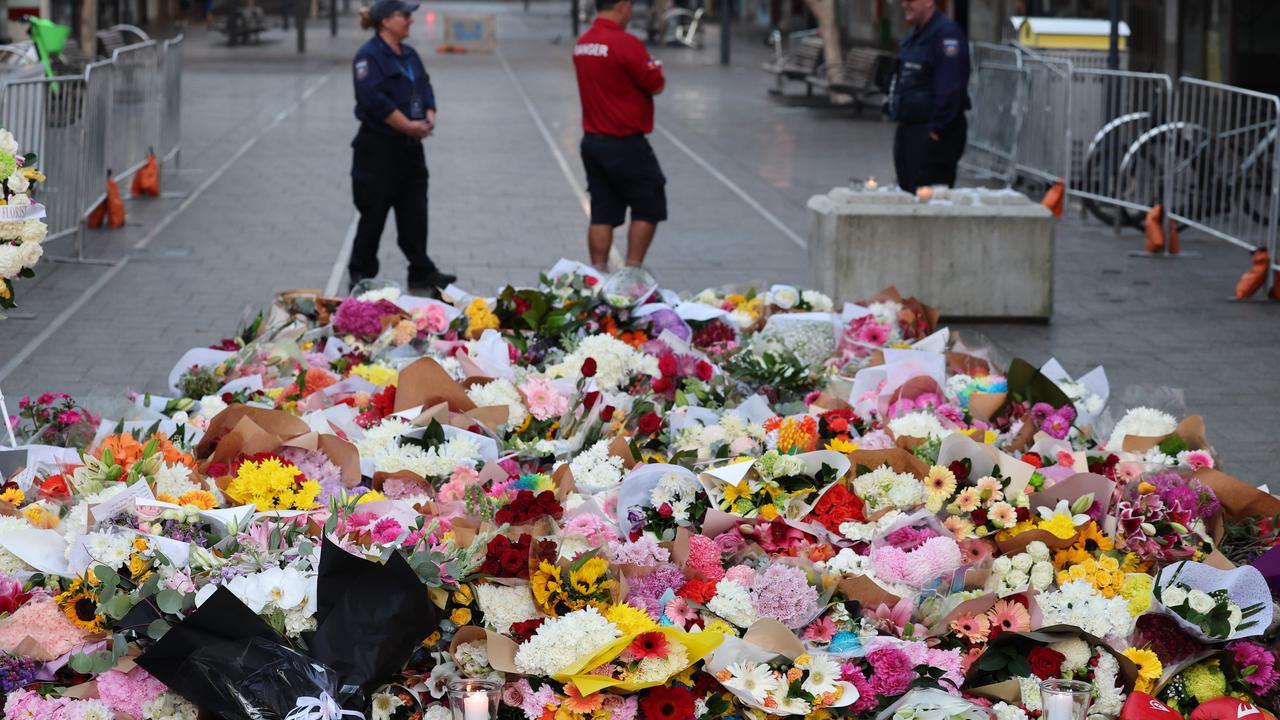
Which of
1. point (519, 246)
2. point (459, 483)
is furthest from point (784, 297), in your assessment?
point (519, 246)

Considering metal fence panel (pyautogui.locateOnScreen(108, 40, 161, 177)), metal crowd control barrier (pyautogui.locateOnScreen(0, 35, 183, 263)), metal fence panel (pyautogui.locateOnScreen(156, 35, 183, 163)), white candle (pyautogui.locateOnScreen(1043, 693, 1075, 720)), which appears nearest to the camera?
white candle (pyautogui.locateOnScreen(1043, 693, 1075, 720))

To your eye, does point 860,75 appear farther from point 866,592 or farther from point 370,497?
Answer: point 866,592

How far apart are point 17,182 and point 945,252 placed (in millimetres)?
5612

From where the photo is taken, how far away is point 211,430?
16.1 ft

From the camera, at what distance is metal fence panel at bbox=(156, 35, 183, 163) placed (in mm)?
14156

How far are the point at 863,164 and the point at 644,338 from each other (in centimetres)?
1069

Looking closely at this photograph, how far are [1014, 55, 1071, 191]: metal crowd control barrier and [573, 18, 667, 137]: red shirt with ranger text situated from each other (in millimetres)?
5409

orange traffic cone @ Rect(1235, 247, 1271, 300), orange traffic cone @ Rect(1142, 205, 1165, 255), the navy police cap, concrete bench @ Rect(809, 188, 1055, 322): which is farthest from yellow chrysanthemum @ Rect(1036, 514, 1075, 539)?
orange traffic cone @ Rect(1142, 205, 1165, 255)

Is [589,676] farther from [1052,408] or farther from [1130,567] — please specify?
[1052,408]

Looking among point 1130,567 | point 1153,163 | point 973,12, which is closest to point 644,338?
point 1130,567

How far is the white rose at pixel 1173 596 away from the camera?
382 centimetres

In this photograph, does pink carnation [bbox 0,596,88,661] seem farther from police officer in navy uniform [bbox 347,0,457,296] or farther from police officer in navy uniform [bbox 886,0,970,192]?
police officer in navy uniform [bbox 886,0,970,192]

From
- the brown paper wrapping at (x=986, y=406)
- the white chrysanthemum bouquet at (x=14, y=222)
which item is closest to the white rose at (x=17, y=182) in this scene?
the white chrysanthemum bouquet at (x=14, y=222)

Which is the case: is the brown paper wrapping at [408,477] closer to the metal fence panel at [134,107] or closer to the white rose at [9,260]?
the white rose at [9,260]
